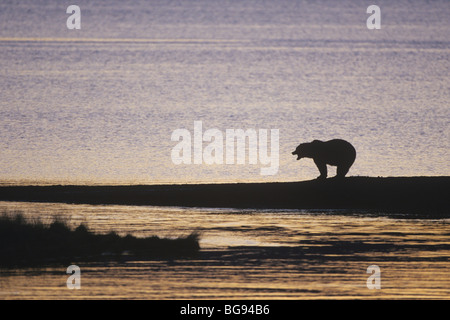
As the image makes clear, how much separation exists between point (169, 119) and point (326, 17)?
53.7 meters

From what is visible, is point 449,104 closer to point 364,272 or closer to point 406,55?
point 406,55

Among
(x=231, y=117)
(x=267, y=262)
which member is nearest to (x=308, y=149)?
(x=267, y=262)

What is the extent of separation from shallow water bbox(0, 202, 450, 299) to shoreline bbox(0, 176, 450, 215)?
1.65 metres

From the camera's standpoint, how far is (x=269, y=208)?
2980 centimetres

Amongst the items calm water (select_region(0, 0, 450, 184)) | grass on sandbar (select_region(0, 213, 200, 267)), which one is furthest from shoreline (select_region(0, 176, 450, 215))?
grass on sandbar (select_region(0, 213, 200, 267))

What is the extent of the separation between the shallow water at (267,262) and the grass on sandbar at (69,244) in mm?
639

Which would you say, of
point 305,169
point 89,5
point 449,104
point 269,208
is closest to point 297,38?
point 89,5

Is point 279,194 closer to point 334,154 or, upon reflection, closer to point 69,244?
point 334,154

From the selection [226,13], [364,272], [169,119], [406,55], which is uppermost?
[226,13]

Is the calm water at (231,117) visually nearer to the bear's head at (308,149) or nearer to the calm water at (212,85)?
the calm water at (212,85)

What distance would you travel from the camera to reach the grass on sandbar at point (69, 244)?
21.7 metres

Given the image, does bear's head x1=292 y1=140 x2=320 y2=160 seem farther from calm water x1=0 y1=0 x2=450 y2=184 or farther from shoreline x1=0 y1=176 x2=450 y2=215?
calm water x1=0 y1=0 x2=450 y2=184

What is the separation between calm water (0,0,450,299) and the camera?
65.4 ft

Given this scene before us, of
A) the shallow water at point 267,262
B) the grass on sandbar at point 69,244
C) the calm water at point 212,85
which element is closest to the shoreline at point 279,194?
the shallow water at point 267,262
